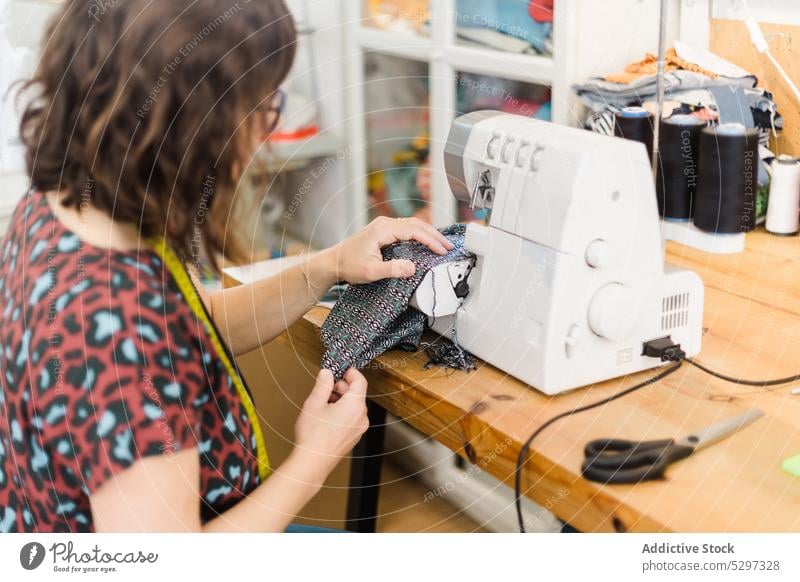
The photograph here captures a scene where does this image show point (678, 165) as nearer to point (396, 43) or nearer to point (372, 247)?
point (372, 247)

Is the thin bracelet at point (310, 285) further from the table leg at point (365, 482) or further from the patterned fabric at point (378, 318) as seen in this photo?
the table leg at point (365, 482)

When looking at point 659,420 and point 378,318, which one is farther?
point 378,318

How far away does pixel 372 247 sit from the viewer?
94 centimetres

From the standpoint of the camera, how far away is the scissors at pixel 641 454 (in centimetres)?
72

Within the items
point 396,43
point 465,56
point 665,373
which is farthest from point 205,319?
point 396,43

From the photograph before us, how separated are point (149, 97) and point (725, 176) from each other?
2.65ft

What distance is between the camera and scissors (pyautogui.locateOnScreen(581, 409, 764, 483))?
722 mm

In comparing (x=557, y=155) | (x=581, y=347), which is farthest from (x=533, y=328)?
(x=557, y=155)

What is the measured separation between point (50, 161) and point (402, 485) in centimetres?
76

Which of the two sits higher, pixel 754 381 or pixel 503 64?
pixel 503 64

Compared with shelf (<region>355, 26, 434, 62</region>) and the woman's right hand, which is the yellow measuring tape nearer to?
the woman's right hand

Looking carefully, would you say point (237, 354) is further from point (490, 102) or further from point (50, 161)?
point (490, 102)

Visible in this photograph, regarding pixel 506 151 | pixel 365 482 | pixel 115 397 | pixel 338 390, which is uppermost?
pixel 506 151
